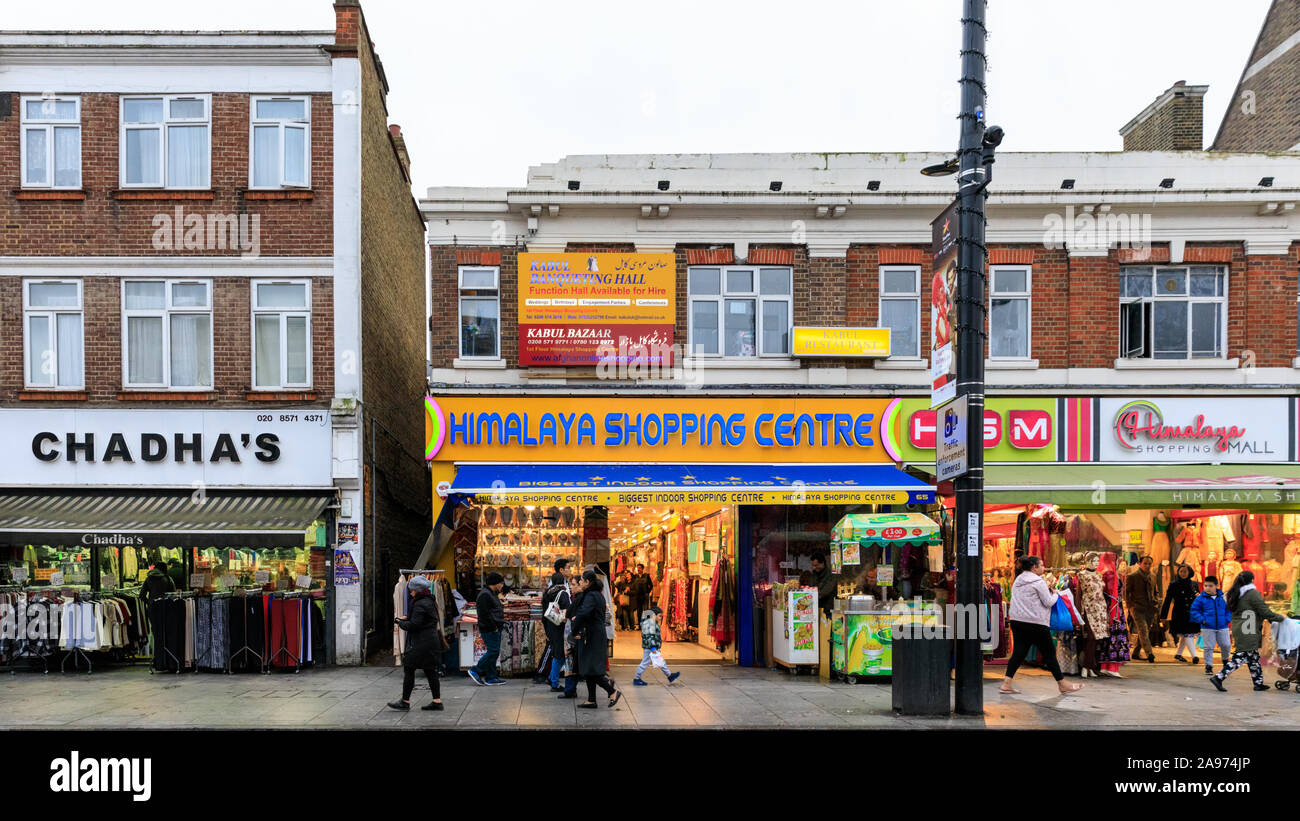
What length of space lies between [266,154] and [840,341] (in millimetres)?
10075

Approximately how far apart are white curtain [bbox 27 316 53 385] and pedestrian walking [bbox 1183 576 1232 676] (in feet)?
59.9

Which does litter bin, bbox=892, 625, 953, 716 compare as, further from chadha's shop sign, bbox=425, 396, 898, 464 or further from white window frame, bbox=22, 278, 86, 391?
white window frame, bbox=22, 278, 86, 391

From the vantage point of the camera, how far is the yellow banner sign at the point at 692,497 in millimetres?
15336

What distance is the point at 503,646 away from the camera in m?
14.8

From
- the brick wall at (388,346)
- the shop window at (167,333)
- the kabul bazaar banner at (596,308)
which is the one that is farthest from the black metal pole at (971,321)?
the shop window at (167,333)

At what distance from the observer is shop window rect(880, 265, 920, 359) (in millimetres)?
17594

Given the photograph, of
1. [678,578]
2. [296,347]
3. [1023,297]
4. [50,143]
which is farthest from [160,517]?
[1023,297]

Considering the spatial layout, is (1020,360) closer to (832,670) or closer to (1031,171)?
(1031,171)

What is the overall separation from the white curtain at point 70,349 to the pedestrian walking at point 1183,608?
59.3 ft

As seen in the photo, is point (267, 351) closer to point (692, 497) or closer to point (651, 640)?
point (692, 497)

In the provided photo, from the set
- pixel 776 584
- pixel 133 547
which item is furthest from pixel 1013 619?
pixel 133 547

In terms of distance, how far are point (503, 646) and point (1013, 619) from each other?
23.1 feet

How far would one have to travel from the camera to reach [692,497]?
15500 mm
